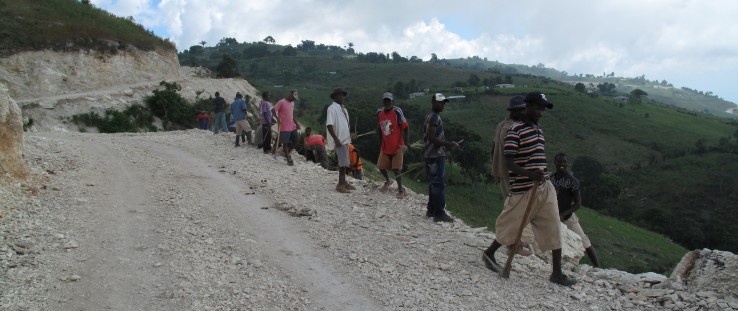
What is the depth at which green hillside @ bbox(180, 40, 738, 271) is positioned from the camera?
3703 cm

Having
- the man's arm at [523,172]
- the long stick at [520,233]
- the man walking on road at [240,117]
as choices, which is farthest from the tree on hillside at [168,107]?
the man's arm at [523,172]

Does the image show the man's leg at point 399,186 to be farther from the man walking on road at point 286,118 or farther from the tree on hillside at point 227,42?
the tree on hillside at point 227,42

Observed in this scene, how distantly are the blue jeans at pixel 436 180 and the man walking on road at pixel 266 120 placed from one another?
244 inches

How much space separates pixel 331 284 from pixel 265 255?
36.5 inches

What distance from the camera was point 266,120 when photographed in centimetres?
1226

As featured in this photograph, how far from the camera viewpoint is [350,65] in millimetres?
132500

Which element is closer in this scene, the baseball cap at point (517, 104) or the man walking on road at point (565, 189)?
the baseball cap at point (517, 104)

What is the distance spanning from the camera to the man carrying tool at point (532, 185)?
Answer: 15.7ft

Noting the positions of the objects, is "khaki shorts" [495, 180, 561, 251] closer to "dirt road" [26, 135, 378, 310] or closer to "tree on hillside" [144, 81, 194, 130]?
"dirt road" [26, 135, 378, 310]

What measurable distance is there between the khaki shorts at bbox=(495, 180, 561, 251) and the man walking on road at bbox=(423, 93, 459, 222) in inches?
69.0

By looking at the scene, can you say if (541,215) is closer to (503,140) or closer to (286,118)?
(503,140)

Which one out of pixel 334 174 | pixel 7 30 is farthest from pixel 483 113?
pixel 334 174

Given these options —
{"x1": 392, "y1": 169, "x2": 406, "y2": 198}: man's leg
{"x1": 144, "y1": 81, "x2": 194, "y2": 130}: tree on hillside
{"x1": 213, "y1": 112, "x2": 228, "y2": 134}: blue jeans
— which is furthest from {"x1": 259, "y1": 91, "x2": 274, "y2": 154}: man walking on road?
{"x1": 144, "y1": 81, "x2": 194, "y2": 130}: tree on hillside

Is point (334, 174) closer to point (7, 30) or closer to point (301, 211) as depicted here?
point (301, 211)
